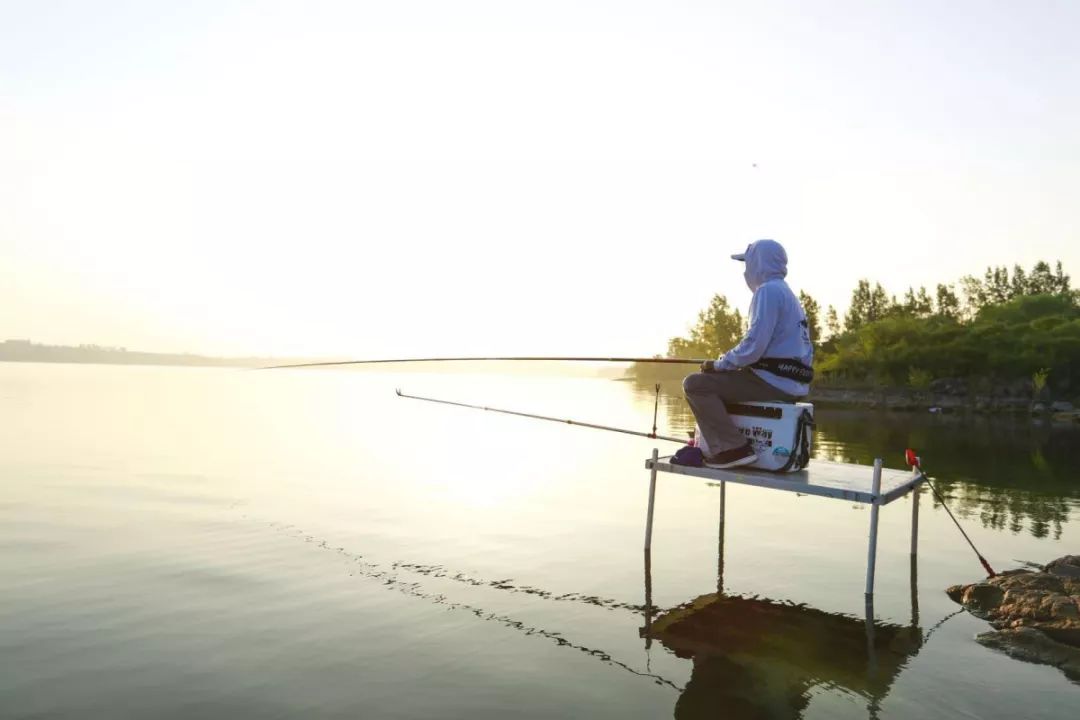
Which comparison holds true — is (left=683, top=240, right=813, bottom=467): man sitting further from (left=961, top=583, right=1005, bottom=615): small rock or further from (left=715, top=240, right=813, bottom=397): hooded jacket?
(left=961, top=583, right=1005, bottom=615): small rock

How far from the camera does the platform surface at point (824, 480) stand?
894 cm

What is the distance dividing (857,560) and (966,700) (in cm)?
581

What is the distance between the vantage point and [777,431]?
957 centimetres

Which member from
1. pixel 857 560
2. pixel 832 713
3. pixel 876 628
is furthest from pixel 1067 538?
pixel 832 713

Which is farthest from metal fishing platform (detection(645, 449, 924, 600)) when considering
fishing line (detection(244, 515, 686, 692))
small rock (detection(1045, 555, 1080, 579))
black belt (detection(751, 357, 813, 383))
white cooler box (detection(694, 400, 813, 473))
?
fishing line (detection(244, 515, 686, 692))

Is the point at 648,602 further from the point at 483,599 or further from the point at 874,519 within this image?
the point at 874,519

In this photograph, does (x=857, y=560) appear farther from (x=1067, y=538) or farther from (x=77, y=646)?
(x=77, y=646)

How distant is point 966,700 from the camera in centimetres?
723

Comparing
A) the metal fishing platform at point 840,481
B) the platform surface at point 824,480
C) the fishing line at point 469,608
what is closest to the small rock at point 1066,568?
the metal fishing platform at point 840,481

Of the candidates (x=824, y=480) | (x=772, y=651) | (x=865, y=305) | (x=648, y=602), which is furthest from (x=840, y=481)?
(x=865, y=305)

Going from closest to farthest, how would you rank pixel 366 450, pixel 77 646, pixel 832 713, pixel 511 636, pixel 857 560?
pixel 832 713 → pixel 77 646 → pixel 511 636 → pixel 857 560 → pixel 366 450

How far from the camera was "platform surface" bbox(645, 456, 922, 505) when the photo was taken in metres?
8.94

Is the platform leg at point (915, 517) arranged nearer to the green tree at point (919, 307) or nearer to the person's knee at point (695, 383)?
the person's knee at point (695, 383)

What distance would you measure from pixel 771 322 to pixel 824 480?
84.6 inches
